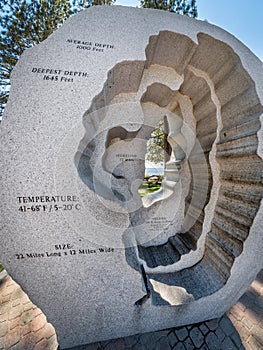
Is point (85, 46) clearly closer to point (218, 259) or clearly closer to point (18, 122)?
point (18, 122)

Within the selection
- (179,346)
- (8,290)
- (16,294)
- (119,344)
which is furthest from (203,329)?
(8,290)

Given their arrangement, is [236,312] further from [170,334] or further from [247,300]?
[170,334]

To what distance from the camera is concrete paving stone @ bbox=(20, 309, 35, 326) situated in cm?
200

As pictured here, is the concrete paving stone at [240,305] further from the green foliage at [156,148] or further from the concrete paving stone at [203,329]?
the green foliage at [156,148]

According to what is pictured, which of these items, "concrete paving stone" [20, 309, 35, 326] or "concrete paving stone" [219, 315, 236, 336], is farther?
"concrete paving stone" [20, 309, 35, 326]

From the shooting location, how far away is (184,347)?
1715 mm

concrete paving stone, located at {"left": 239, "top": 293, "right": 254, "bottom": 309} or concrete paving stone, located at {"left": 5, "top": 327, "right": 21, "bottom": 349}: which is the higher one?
concrete paving stone, located at {"left": 239, "top": 293, "right": 254, "bottom": 309}

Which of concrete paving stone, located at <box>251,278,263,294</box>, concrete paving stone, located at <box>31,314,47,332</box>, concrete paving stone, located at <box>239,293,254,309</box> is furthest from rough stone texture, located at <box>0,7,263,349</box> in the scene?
concrete paving stone, located at <box>251,278,263,294</box>

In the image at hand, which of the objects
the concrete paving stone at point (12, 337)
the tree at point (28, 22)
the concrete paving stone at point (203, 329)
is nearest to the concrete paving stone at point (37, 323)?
the concrete paving stone at point (12, 337)

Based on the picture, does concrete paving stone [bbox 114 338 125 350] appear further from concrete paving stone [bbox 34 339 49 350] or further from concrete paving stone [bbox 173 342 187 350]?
concrete paving stone [bbox 34 339 49 350]

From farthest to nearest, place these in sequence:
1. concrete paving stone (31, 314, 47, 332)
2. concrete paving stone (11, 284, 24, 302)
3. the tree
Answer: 1. the tree
2. concrete paving stone (11, 284, 24, 302)
3. concrete paving stone (31, 314, 47, 332)

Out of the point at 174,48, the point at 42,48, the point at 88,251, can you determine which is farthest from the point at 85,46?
the point at 88,251

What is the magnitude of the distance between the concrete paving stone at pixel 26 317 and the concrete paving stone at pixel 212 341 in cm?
208

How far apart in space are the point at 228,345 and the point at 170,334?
0.60 m
